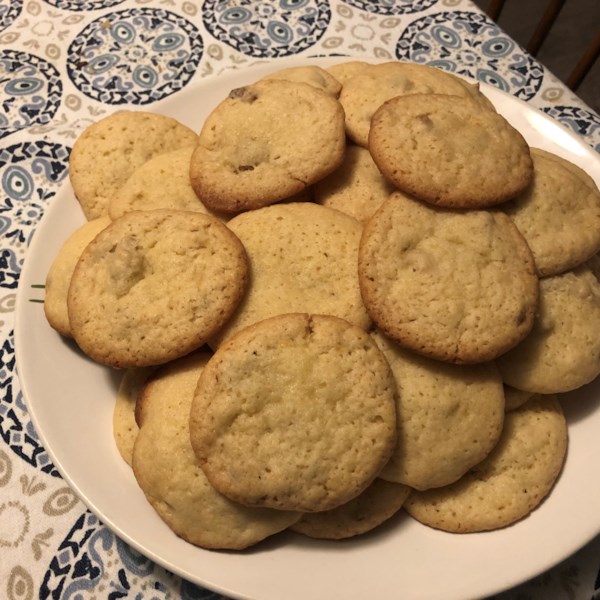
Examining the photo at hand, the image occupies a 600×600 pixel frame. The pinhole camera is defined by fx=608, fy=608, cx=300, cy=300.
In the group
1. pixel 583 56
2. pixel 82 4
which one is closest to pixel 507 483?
pixel 583 56

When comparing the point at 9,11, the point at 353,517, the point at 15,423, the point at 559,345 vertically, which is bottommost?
the point at 15,423

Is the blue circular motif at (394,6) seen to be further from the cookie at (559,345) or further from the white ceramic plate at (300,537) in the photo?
the white ceramic plate at (300,537)

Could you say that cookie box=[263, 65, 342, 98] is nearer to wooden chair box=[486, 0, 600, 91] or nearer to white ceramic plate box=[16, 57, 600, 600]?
white ceramic plate box=[16, 57, 600, 600]

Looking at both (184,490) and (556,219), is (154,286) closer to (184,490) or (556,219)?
(184,490)

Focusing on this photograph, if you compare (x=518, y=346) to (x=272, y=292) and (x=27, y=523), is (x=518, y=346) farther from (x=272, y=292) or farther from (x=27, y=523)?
(x=27, y=523)

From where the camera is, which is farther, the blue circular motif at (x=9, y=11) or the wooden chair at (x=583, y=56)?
the blue circular motif at (x=9, y=11)

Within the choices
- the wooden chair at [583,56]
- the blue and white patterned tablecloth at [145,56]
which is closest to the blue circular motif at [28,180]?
the blue and white patterned tablecloth at [145,56]

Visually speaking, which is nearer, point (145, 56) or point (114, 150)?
point (114, 150)
